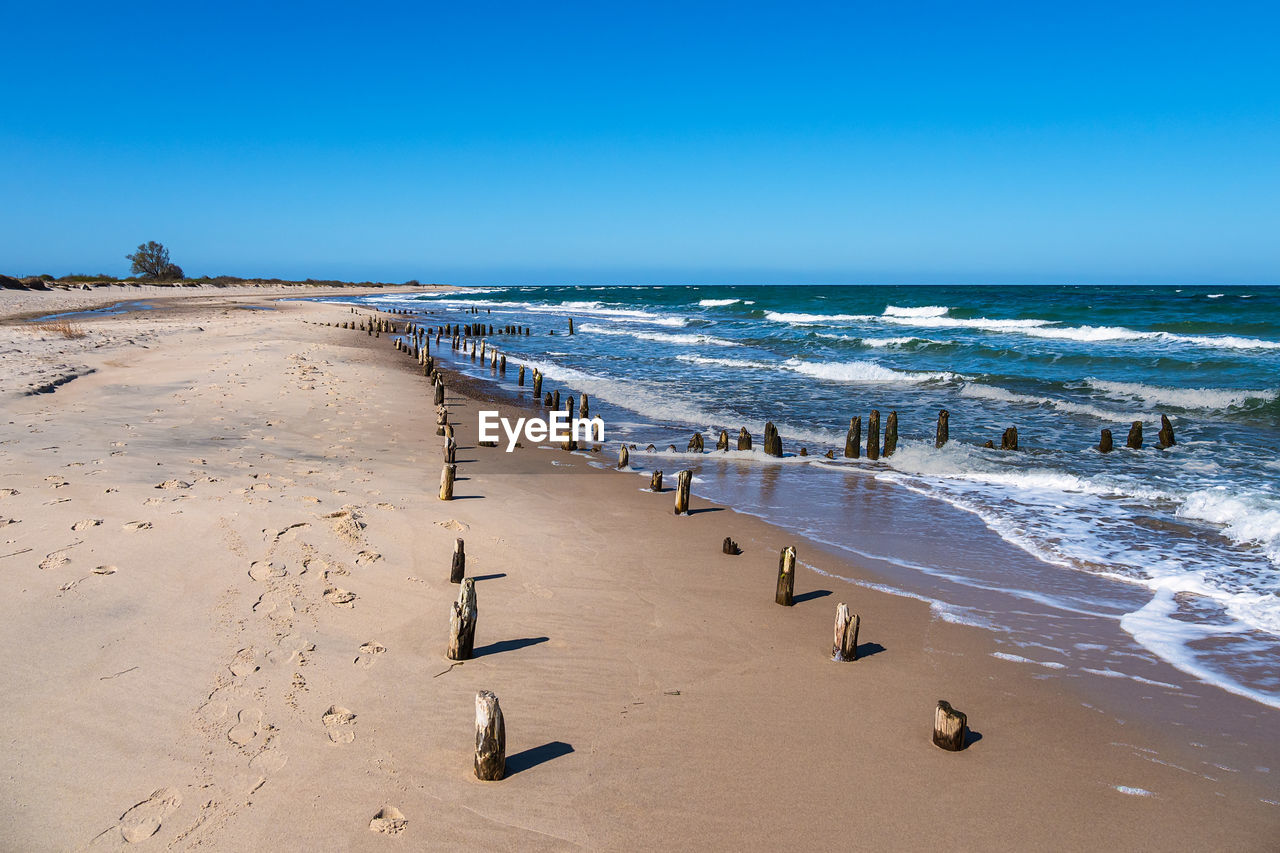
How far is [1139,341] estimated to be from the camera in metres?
35.9

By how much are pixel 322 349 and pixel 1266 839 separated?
29.5m

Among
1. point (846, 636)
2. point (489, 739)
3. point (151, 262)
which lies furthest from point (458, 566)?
point (151, 262)

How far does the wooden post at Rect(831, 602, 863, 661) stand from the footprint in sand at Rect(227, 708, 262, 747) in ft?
14.5

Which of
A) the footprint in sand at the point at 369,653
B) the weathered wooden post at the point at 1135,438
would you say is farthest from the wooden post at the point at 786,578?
the weathered wooden post at the point at 1135,438

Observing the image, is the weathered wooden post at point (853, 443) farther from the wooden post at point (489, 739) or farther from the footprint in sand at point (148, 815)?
the footprint in sand at point (148, 815)

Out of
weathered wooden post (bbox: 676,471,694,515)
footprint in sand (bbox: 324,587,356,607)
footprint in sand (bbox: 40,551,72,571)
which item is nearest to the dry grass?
footprint in sand (bbox: 40,551,72,571)

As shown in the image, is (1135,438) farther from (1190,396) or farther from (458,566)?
(458,566)

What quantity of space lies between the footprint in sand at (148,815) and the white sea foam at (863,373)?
24.6 metres

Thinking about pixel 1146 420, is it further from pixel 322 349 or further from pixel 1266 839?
pixel 322 349

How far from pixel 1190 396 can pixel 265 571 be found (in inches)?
934

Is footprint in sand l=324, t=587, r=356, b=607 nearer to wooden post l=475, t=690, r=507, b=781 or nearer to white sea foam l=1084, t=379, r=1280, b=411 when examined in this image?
wooden post l=475, t=690, r=507, b=781

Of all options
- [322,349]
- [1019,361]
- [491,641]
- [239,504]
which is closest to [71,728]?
[491,641]

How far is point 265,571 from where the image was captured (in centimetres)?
705

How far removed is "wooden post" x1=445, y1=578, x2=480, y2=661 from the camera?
570cm
